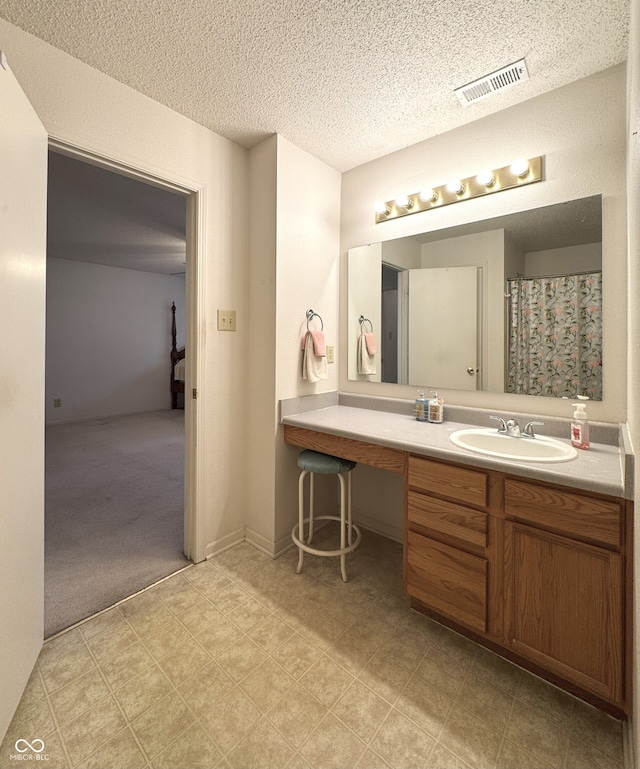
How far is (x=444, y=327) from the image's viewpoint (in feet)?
6.68

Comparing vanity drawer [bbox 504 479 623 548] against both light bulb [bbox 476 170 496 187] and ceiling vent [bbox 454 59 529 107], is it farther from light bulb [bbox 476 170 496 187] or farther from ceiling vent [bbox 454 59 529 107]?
ceiling vent [bbox 454 59 529 107]

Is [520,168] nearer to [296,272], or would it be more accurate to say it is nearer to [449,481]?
[296,272]

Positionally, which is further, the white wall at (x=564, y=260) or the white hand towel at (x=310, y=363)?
the white hand towel at (x=310, y=363)

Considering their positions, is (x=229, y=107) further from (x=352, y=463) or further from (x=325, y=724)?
(x=325, y=724)

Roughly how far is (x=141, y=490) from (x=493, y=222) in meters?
3.13

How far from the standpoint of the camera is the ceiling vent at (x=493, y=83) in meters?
1.50

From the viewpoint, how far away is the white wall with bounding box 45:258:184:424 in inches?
209

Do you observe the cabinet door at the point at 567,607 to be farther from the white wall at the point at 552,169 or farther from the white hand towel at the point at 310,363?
the white hand towel at the point at 310,363

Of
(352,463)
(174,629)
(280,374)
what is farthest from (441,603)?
(280,374)

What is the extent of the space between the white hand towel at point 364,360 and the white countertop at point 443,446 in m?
0.25

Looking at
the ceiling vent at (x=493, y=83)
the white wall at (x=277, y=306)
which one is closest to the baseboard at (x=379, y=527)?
the white wall at (x=277, y=306)

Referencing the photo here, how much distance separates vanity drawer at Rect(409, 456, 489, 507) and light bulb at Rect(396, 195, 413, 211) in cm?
148

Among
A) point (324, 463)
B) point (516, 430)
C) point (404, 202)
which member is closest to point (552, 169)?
point (404, 202)

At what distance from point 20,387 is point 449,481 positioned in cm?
155
